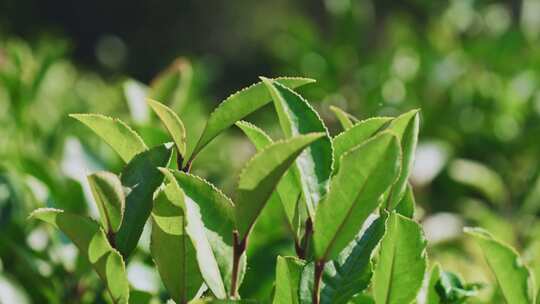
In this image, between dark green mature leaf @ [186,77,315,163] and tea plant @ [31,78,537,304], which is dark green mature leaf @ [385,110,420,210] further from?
dark green mature leaf @ [186,77,315,163]

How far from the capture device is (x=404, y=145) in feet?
3.59

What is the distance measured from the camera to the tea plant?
3.15 feet

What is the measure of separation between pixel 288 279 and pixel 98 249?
0.22 m

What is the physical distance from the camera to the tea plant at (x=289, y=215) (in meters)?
0.96

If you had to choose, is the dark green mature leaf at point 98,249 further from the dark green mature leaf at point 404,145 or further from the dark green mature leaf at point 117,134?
the dark green mature leaf at point 404,145

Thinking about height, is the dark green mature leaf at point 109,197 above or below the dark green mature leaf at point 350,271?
above

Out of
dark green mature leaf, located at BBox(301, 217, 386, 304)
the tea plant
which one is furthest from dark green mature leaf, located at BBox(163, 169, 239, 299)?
dark green mature leaf, located at BBox(301, 217, 386, 304)

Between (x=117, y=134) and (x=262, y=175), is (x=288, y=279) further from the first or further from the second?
(x=117, y=134)

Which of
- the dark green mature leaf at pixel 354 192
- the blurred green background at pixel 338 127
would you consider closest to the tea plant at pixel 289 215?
the dark green mature leaf at pixel 354 192

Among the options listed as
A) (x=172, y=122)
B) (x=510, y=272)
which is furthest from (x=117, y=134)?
Result: (x=510, y=272)

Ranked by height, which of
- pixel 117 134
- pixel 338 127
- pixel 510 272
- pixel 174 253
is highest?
pixel 117 134

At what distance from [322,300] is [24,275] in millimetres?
634

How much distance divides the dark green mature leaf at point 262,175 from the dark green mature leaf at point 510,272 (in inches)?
11.2

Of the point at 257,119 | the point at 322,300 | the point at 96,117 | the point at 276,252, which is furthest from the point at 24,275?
the point at 257,119
